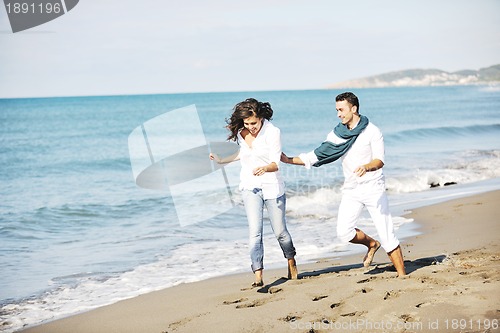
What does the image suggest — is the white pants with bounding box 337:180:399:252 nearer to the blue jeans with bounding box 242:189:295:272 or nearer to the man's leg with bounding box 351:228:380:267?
A: the man's leg with bounding box 351:228:380:267

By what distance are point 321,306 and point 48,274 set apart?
4302 mm

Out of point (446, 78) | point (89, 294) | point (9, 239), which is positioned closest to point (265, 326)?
point (89, 294)

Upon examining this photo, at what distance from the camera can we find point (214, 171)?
19.8 meters

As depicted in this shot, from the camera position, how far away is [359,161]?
240 inches

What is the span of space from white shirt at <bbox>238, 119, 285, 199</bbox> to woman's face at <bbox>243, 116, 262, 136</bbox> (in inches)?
1.8

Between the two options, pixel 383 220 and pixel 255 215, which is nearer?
pixel 383 220

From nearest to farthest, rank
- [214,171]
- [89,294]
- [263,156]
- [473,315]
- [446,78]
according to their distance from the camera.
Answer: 1. [473,315]
2. [263,156]
3. [89,294]
4. [214,171]
5. [446,78]

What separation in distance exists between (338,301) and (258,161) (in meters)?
1.65

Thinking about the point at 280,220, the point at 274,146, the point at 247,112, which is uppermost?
the point at 247,112

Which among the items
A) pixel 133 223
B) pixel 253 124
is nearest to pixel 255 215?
pixel 253 124

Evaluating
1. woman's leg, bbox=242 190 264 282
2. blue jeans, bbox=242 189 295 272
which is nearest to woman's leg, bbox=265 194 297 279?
blue jeans, bbox=242 189 295 272

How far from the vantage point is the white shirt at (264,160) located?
6.30 m

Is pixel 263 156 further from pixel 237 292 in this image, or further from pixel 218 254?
pixel 218 254

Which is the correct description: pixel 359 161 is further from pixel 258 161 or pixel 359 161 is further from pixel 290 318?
pixel 290 318
